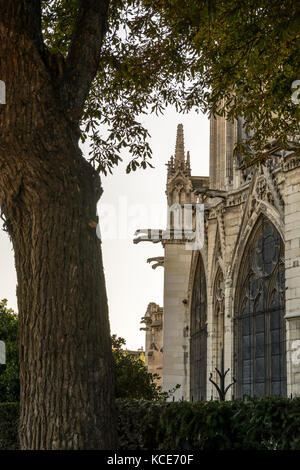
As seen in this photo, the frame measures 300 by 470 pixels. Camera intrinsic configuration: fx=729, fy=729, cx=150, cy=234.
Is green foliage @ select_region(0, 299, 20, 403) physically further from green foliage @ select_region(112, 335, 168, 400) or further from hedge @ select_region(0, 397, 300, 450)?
hedge @ select_region(0, 397, 300, 450)

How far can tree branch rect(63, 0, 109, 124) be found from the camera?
621 centimetres

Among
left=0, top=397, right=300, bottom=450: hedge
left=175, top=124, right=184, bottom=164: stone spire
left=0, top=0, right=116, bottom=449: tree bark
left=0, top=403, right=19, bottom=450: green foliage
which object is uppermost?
left=175, top=124, right=184, bottom=164: stone spire

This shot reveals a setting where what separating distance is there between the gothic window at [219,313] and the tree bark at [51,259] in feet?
52.4

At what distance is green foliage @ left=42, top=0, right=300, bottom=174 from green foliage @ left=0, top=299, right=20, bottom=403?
886cm

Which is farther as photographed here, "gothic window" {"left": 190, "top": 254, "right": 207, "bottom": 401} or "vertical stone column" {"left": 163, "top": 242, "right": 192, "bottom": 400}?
"vertical stone column" {"left": 163, "top": 242, "right": 192, "bottom": 400}

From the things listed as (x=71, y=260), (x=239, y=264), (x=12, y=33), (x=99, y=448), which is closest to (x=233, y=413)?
(x=99, y=448)

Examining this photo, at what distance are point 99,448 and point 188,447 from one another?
1641 mm

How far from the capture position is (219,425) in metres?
6.54

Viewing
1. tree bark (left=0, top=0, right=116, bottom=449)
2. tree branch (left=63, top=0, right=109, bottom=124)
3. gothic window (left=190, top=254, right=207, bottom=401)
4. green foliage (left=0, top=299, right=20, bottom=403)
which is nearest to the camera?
tree bark (left=0, top=0, right=116, bottom=449)

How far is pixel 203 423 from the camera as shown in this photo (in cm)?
672

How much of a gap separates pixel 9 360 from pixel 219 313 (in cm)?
646

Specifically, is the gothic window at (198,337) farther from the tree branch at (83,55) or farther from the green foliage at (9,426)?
the tree branch at (83,55)

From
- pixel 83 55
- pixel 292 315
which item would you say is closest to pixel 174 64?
pixel 83 55

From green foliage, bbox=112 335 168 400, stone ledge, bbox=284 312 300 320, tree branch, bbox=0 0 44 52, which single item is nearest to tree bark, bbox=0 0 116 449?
tree branch, bbox=0 0 44 52
